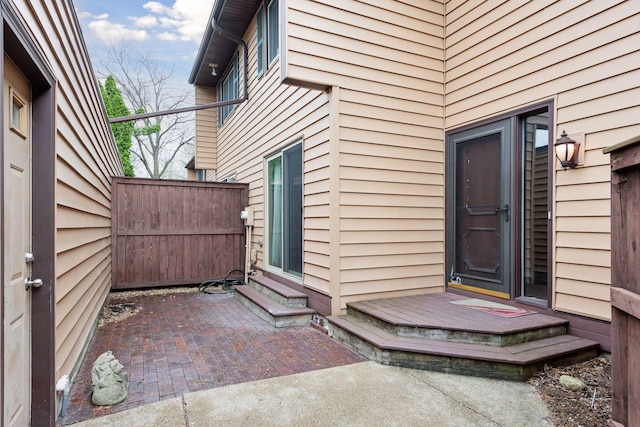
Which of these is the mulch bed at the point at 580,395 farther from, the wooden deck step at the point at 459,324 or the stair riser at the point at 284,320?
the stair riser at the point at 284,320

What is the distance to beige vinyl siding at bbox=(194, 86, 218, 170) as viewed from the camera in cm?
999

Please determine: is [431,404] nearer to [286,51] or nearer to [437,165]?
[437,165]

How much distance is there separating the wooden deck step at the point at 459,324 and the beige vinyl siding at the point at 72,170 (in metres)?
2.52

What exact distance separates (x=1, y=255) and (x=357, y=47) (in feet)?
12.3

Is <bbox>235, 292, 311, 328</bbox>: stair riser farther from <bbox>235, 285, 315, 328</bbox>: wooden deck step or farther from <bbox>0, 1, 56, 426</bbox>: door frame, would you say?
<bbox>0, 1, 56, 426</bbox>: door frame

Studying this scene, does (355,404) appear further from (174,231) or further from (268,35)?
(268,35)

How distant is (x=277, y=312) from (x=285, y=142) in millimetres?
2356

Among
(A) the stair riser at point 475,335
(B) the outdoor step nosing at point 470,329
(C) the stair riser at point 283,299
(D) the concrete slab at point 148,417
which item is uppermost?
(B) the outdoor step nosing at point 470,329

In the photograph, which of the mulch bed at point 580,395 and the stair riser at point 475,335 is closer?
the mulch bed at point 580,395

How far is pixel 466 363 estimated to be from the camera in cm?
282

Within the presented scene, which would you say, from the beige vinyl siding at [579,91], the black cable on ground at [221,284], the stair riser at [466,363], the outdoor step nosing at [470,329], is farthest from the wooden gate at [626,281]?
the black cable on ground at [221,284]

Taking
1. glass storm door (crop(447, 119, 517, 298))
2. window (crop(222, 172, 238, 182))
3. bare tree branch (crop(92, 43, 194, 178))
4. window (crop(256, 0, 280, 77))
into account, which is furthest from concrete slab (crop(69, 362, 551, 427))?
bare tree branch (crop(92, 43, 194, 178))

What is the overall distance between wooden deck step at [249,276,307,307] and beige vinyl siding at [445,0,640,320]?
2.68 m

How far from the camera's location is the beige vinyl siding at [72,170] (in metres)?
2.23
